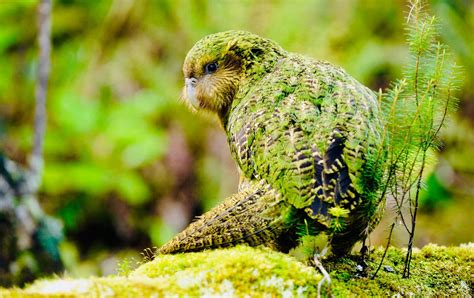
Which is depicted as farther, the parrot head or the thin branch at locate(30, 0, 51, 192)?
the thin branch at locate(30, 0, 51, 192)

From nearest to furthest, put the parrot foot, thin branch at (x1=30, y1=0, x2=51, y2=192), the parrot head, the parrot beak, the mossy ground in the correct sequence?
the mossy ground < the parrot foot < the parrot head < the parrot beak < thin branch at (x1=30, y1=0, x2=51, y2=192)

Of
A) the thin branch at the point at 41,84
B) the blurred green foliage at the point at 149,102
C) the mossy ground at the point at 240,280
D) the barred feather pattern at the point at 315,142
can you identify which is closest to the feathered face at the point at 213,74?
the barred feather pattern at the point at 315,142

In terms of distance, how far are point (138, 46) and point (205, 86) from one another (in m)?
4.98

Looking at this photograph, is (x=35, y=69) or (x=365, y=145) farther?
(x=35, y=69)

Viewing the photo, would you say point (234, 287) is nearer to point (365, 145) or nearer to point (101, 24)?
point (365, 145)

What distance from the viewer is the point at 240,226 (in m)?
2.84

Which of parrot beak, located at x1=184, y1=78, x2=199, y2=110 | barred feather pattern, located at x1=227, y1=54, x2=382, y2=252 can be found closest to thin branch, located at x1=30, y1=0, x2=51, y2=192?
parrot beak, located at x1=184, y1=78, x2=199, y2=110

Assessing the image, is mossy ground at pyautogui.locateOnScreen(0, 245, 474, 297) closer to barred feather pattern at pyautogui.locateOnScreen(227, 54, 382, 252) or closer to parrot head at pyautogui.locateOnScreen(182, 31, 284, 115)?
barred feather pattern at pyautogui.locateOnScreen(227, 54, 382, 252)

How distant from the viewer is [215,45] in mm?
3865

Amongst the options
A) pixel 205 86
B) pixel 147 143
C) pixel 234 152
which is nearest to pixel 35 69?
pixel 147 143

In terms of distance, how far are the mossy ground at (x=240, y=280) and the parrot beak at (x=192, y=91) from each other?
4.71ft

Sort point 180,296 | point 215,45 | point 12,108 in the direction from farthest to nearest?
point 12,108, point 215,45, point 180,296

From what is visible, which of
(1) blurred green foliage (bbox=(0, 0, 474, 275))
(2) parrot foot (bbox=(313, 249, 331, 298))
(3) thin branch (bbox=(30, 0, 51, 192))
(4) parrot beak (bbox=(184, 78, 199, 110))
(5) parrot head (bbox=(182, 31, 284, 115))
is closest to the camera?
(2) parrot foot (bbox=(313, 249, 331, 298))

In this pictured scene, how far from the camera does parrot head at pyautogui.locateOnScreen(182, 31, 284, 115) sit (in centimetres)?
→ 382
